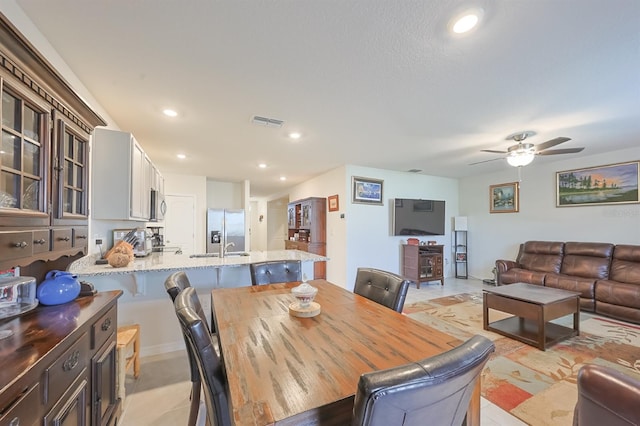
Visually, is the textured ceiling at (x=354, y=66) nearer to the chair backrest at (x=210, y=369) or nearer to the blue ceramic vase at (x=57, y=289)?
the blue ceramic vase at (x=57, y=289)

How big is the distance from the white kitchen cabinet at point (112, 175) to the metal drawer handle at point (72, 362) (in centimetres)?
159

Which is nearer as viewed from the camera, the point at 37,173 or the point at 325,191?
the point at 37,173

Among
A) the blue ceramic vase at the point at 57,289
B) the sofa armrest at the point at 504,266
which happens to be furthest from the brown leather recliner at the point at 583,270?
the blue ceramic vase at the point at 57,289

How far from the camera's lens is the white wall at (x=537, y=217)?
169 inches

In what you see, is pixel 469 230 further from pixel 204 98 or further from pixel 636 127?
pixel 204 98

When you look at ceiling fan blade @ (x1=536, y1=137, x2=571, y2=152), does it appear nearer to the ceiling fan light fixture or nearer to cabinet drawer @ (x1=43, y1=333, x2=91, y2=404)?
the ceiling fan light fixture

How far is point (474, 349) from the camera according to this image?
0.76 meters

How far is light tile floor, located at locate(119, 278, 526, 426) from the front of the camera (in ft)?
5.82

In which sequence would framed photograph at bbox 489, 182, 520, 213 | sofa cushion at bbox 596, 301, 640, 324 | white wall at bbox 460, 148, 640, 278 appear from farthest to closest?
framed photograph at bbox 489, 182, 520, 213
white wall at bbox 460, 148, 640, 278
sofa cushion at bbox 596, 301, 640, 324

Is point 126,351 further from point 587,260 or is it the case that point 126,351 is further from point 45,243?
point 587,260

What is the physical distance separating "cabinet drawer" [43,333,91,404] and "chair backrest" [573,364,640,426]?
1.90 meters

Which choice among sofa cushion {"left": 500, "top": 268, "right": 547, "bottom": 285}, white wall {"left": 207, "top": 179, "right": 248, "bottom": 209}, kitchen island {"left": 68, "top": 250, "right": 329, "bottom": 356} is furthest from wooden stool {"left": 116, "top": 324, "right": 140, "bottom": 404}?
sofa cushion {"left": 500, "top": 268, "right": 547, "bottom": 285}

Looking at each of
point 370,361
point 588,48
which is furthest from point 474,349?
point 588,48

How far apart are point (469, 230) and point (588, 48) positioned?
536 centimetres
